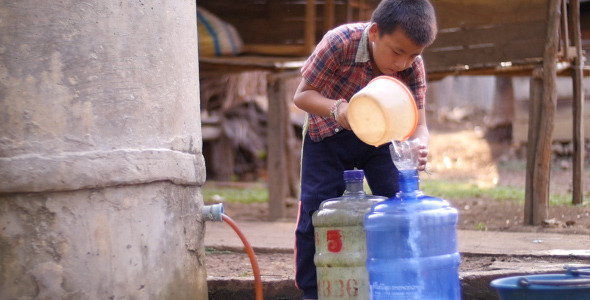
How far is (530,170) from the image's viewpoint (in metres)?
5.35

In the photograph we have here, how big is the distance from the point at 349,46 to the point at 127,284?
1.33 metres

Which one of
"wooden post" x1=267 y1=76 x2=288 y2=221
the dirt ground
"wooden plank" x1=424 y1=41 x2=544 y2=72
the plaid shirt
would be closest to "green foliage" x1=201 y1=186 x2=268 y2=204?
the dirt ground

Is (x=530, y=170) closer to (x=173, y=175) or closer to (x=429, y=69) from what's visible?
(x=429, y=69)

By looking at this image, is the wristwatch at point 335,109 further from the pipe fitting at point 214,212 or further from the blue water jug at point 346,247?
the pipe fitting at point 214,212

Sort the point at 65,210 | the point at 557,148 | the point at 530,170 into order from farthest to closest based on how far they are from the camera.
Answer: the point at 557,148, the point at 530,170, the point at 65,210

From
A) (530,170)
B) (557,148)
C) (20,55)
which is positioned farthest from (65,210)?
(557,148)

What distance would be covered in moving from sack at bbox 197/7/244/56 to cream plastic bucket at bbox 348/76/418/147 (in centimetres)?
425

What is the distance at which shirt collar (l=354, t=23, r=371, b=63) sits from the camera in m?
3.25

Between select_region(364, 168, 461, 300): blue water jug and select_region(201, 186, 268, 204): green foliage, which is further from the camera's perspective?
select_region(201, 186, 268, 204): green foliage

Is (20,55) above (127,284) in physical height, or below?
above

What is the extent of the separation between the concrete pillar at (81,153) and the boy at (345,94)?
2.12 feet

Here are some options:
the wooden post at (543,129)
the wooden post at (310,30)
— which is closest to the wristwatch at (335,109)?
the wooden post at (543,129)

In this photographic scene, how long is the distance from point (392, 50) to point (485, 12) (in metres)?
3.00

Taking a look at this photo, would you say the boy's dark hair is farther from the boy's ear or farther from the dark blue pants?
the dark blue pants
